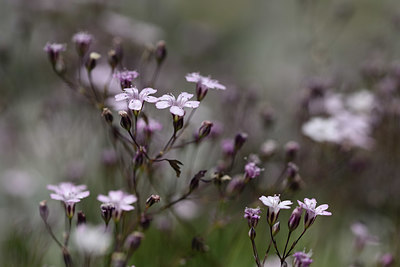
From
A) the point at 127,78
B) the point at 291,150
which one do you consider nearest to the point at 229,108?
the point at 291,150

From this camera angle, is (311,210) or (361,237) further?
(361,237)

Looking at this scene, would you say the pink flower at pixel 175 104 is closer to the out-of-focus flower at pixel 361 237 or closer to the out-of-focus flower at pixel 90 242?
the out-of-focus flower at pixel 90 242

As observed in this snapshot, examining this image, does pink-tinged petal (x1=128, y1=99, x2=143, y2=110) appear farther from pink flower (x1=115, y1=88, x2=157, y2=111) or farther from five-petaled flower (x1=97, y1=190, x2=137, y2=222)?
five-petaled flower (x1=97, y1=190, x2=137, y2=222)

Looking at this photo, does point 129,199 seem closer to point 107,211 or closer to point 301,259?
point 107,211

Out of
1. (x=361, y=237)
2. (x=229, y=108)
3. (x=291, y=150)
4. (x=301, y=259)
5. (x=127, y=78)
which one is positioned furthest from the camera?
(x=229, y=108)

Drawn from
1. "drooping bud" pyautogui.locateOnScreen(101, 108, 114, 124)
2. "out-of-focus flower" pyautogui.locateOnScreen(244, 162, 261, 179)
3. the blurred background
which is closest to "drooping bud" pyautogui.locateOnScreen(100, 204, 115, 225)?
"drooping bud" pyautogui.locateOnScreen(101, 108, 114, 124)

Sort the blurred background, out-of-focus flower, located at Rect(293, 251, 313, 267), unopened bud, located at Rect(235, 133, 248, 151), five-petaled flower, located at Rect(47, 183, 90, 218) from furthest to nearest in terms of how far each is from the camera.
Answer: the blurred background → unopened bud, located at Rect(235, 133, 248, 151) → five-petaled flower, located at Rect(47, 183, 90, 218) → out-of-focus flower, located at Rect(293, 251, 313, 267)

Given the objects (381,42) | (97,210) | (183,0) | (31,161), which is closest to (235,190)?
(97,210)

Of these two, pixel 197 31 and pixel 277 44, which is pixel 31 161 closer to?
pixel 197 31
